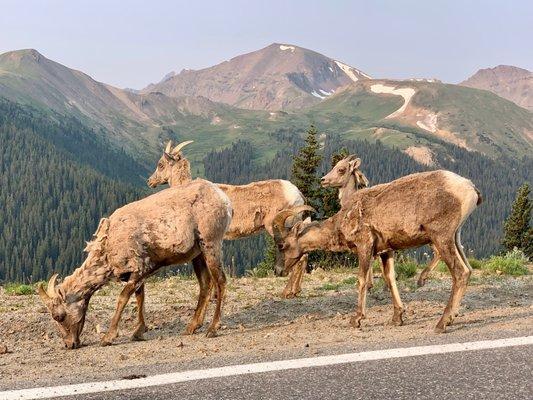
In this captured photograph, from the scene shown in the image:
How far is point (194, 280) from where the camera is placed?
16984mm

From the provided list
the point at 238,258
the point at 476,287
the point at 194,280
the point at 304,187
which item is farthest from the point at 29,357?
the point at 238,258

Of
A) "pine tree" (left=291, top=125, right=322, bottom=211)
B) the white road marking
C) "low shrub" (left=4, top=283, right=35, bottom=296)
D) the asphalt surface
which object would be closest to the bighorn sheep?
the white road marking

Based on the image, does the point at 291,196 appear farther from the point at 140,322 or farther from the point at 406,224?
the point at 140,322

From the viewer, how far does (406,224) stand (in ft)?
31.1

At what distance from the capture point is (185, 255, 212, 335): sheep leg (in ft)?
33.7

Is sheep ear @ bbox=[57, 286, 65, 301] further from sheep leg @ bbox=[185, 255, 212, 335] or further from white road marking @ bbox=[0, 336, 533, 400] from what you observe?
white road marking @ bbox=[0, 336, 533, 400]

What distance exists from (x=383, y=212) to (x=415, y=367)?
4.26 meters

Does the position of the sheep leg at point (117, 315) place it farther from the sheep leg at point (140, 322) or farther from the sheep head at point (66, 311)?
the sheep head at point (66, 311)

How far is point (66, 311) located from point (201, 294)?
8.16 ft

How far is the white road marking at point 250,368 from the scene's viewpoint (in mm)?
5531

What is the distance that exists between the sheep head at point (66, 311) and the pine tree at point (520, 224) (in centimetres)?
7317

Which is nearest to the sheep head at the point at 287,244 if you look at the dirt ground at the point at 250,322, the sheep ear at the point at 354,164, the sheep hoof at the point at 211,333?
the dirt ground at the point at 250,322

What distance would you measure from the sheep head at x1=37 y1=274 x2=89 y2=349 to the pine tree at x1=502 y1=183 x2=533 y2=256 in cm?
7317

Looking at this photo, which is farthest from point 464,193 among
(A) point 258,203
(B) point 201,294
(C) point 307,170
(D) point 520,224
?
(D) point 520,224
